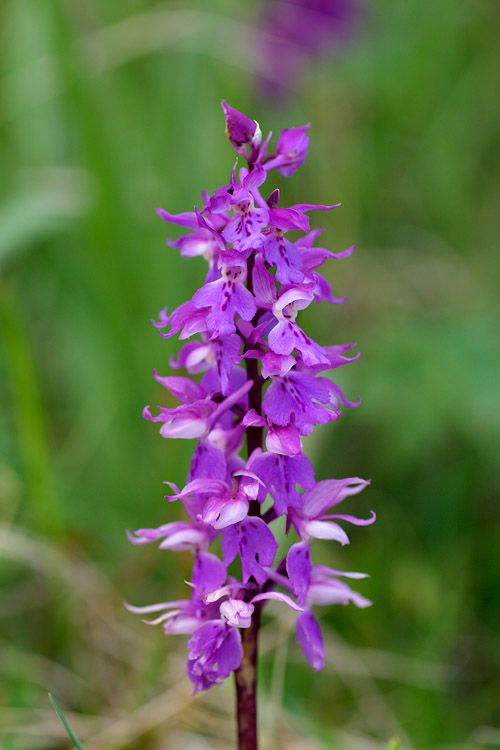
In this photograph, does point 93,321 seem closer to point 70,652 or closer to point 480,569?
point 70,652

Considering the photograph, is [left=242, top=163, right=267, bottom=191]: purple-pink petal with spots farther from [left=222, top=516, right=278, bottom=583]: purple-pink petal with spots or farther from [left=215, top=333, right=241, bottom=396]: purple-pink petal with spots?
[left=222, top=516, right=278, bottom=583]: purple-pink petal with spots

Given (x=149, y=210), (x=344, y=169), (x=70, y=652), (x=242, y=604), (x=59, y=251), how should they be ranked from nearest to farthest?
(x=242, y=604)
(x=70, y=652)
(x=149, y=210)
(x=59, y=251)
(x=344, y=169)

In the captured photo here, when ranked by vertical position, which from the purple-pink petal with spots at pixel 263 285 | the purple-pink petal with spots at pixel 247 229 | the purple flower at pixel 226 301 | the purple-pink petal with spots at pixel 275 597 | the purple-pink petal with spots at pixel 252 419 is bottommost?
the purple-pink petal with spots at pixel 275 597

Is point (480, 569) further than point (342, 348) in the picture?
Yes

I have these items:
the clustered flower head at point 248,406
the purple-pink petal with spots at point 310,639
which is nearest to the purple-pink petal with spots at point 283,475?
the clustered flower head at point 248,406

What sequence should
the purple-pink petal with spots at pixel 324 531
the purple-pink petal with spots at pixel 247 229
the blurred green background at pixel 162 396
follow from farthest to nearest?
the blurred green background at pixel 162 396, the purple-pink petal with spots at pixel 324 531, the purple-pink petal with spots at pixel 247 229

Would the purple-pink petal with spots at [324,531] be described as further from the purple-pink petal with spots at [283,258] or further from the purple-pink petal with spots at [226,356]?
the purple-pink petal with spots at [283,258]

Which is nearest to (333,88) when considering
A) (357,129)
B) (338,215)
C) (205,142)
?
(357,129)
